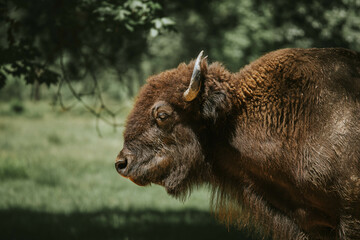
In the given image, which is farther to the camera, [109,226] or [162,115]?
[109,226]

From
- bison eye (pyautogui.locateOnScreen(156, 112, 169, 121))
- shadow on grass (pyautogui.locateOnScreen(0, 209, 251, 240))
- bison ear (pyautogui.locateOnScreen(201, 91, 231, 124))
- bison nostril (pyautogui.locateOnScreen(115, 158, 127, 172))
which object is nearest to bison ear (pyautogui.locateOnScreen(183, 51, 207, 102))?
bison ear (pyautogui.locateOnScreen(201, 91, 231, 124))

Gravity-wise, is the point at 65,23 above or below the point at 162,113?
above

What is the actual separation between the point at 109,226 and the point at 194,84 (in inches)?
161

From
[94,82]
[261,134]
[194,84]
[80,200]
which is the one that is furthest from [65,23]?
[80,200]

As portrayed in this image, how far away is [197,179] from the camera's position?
4348mm

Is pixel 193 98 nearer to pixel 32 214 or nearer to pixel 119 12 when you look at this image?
pixel 119 12

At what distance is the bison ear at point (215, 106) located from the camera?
155 inches

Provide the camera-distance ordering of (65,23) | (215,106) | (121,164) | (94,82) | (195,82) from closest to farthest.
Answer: (195,82), (215,106), (121,164), (65,23), (94,82)

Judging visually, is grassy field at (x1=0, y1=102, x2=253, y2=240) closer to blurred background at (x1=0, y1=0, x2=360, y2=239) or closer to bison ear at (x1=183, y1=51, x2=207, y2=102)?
blurred background at (x1=0, y1=0, x2=360, y2=239)

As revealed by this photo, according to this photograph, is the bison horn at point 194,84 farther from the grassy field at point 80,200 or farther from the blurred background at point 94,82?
the grassy field at point 80,200

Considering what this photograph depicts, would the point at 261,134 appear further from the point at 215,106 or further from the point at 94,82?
the point at 94,82

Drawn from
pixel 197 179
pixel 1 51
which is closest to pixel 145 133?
pixel 197 179

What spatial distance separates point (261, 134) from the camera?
13.0 ft

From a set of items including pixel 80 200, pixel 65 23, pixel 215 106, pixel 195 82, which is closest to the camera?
pixel 195 82
